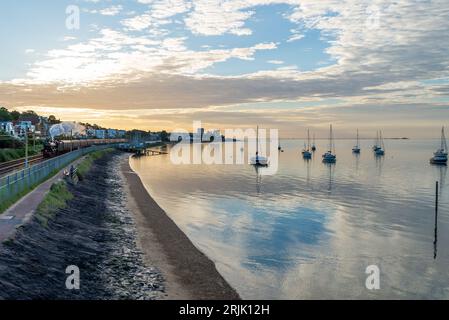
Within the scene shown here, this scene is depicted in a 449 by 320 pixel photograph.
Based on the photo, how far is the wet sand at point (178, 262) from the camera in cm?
1917

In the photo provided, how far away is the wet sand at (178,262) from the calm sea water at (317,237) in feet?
3.53

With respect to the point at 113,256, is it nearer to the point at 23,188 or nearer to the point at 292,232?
the point at 23,188

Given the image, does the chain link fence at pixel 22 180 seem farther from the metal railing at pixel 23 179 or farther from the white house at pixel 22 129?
the white house at pixel 22 129

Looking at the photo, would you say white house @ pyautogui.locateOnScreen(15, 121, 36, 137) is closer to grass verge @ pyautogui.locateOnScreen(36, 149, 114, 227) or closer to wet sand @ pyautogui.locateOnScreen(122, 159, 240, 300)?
grass verge @ pyautogui.locateOnScreen(36, 149, 114, 227)

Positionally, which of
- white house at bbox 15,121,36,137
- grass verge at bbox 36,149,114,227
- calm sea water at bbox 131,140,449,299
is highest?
white house at bbox 15,121,36,137

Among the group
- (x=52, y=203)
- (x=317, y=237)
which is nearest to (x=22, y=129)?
(x=52, y=203)

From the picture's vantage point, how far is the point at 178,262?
23516mm

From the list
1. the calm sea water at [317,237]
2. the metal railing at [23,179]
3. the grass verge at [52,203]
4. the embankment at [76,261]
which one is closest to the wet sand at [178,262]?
the embankment at [76,261]

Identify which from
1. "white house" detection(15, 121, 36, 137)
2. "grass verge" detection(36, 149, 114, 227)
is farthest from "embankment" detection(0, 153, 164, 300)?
"white house" detection(15, 121, 36, 137)

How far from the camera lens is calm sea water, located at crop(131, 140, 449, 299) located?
22.0 meters

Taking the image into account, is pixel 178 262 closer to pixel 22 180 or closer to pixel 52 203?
pixel 52 203

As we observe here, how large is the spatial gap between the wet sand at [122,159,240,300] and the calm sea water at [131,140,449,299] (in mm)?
1075

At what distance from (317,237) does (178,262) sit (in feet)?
44.7
